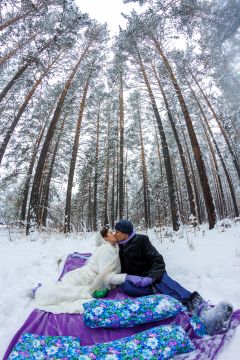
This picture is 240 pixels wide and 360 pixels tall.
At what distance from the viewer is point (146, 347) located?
2.74 metres

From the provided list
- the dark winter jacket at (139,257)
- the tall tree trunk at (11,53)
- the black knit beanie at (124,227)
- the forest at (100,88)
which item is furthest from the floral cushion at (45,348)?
the tall tree trunk at (11,53)

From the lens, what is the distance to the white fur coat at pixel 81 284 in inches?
144

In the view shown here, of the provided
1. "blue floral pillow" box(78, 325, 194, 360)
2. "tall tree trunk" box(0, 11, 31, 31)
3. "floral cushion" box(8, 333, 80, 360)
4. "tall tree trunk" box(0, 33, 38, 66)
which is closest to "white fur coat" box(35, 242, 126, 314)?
"floral cushion" box(8, 333, 80, 360)

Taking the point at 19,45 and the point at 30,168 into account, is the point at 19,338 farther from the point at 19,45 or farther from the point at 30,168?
the point at 30,168

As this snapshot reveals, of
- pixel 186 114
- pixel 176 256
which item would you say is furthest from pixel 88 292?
pixel 186 114

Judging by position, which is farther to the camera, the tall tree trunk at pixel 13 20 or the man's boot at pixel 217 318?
the tall tree trunk at pixel 13 20

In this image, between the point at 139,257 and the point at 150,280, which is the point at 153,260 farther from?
the point at 150,280

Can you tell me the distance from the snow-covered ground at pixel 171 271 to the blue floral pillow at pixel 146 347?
447mm

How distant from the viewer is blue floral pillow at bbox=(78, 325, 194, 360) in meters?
2.64

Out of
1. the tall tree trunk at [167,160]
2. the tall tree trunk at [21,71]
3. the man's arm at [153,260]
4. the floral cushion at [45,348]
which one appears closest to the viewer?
the floral cushion at [45,348]

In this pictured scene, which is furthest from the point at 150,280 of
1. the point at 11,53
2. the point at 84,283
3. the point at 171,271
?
the point at 11,53

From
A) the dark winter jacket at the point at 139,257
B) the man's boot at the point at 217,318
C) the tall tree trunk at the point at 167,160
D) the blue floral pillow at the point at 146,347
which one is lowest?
the blue floral pillow at the point at 146,347

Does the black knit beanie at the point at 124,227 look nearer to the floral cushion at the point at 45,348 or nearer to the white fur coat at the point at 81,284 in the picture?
the white fur coat at the point at 81,284

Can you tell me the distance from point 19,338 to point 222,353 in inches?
87.3
